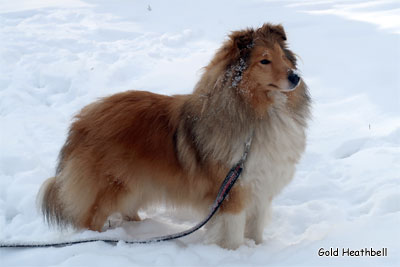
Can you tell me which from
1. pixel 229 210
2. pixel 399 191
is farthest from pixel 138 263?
pixel 399 191

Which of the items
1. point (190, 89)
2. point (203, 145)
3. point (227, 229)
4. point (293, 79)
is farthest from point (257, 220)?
point (190, 89)

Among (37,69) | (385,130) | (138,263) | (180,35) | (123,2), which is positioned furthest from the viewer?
(123,2)

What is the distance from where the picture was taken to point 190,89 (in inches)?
220

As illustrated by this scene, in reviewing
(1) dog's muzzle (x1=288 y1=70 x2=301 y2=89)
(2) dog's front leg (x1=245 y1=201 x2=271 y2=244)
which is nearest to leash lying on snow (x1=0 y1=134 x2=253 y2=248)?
(2) dog's front leg (x1=245 y1=201 x2=271 y2=244)

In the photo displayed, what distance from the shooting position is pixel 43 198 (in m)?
3.09

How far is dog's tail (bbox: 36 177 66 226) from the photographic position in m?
3.06

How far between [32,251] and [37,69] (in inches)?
196

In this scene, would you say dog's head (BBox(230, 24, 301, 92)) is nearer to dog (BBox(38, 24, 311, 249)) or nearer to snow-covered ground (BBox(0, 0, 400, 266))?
dog (BBox(38, 24, 311, 249))

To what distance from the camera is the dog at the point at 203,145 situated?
8.86ft

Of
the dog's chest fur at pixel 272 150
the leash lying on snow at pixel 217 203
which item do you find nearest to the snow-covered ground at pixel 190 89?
the leash lying on snow at pixel 217 203

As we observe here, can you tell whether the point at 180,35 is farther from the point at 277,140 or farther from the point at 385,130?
the point at 277,140

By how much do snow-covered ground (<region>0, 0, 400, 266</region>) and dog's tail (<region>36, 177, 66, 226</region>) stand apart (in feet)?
0.39

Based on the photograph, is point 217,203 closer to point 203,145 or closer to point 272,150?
point 203,145

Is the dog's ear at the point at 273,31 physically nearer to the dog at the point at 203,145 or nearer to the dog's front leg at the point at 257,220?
the dog at the point at 203,145
